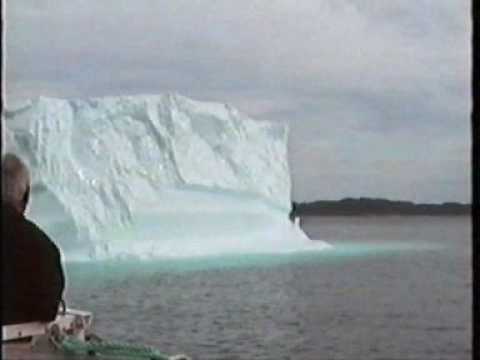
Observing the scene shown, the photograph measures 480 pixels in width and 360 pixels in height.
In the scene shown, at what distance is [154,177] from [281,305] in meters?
2.38

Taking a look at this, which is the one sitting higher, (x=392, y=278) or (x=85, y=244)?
(x=85, y=244)

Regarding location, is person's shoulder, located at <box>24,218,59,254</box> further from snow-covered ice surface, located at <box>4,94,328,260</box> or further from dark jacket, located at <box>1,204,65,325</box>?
snow-covered ice surface, located at <box>4,94,328,260</box>

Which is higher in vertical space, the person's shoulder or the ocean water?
the person's shoulder

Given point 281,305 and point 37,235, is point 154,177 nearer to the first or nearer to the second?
point 281,305

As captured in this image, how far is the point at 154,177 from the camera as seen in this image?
7527 millimetres

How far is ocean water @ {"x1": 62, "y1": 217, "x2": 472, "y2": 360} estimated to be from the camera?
7.69 meters

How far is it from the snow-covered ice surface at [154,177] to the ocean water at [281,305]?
0.41m

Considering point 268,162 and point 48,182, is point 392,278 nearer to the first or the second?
point 268,162

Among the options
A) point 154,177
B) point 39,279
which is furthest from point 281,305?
point 39,279

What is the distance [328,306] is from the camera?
9172 millimetres

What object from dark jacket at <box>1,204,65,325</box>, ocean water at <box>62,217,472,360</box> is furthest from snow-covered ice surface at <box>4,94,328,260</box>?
dark jacket at <box>1,204,65,325</box>

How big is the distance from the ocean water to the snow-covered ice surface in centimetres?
41
